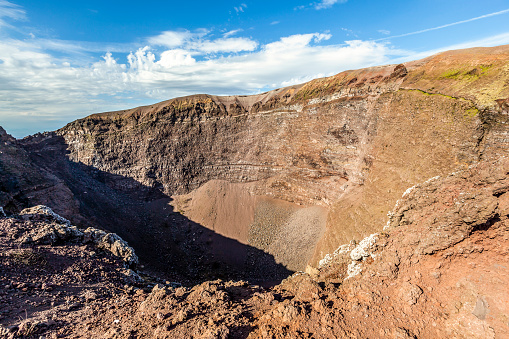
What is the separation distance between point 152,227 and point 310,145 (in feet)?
82.1

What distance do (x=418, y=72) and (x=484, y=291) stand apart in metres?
25.8

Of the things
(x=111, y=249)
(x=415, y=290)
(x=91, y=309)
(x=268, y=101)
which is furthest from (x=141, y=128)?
(x=415, y=290)

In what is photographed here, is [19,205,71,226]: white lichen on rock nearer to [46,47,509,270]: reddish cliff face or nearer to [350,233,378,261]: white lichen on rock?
[350,233,378,261]: white lichen on rock

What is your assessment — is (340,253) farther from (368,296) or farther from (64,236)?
(64,236)

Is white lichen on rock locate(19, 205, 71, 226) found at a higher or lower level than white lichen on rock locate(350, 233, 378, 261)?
higher

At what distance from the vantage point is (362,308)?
6.16 meters

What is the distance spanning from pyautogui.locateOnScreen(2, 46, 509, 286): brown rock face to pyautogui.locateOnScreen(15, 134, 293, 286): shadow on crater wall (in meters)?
0.20

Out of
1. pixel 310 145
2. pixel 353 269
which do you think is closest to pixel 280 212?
pixel 310 145

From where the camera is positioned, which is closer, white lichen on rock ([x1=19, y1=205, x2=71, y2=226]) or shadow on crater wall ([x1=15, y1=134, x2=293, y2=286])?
white lichen on rock ([x1=19, y1=205, x2=71, y2=226])

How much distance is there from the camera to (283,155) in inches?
1373

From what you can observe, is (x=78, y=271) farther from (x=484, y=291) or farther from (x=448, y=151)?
(x=448, y=151)

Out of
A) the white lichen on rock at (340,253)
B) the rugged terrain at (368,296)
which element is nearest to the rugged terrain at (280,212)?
the rugged terrain at (368,296)

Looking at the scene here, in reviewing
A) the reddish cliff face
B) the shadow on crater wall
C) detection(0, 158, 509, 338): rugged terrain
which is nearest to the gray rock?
detection(0, 158, 509, 338): rugged terrain

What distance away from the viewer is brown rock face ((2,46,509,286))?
20422mm
